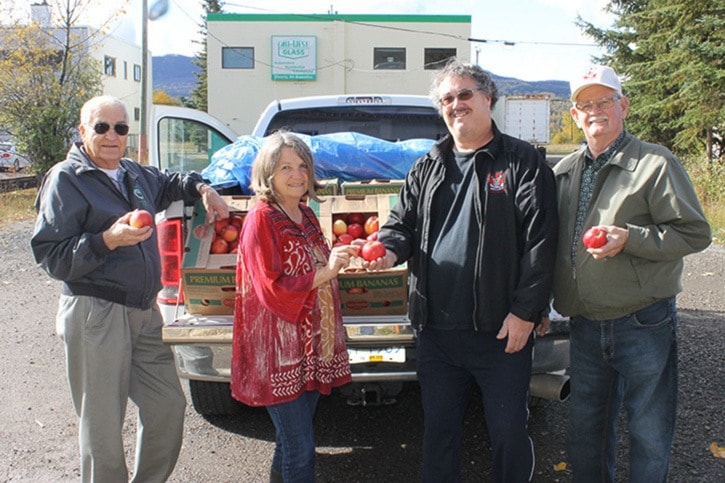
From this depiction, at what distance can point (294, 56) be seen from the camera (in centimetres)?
3316

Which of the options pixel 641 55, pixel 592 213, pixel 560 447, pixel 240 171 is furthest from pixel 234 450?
pixel 641 55

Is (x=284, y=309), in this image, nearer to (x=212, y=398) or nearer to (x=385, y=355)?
(x=385, y=355)

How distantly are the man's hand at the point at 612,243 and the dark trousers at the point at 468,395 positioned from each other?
0.56 m

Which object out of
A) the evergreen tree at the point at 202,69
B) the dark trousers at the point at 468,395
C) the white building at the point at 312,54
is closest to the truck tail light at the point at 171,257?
the dark trousers at the point at 468,395

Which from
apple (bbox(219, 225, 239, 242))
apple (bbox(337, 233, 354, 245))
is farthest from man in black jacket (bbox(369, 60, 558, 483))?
apple (bbox(219, 225, 239, 242))

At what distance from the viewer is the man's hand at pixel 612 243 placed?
278 cm

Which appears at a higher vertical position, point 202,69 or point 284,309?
point 202,69

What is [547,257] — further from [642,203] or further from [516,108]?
[516,108]

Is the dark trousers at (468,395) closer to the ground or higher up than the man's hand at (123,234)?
closer to the ground

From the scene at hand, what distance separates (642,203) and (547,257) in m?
0.45

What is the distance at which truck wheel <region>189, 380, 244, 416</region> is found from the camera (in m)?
4.45

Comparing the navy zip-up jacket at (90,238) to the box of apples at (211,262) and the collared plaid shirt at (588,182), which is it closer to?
the box of apples at (211,262)

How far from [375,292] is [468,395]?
78 cm

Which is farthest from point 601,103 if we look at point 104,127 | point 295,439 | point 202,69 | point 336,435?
point 202,69
